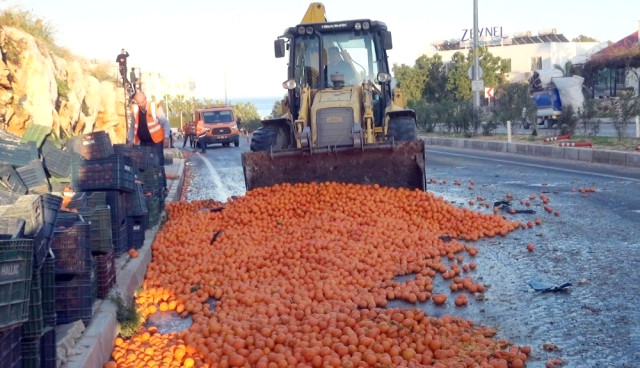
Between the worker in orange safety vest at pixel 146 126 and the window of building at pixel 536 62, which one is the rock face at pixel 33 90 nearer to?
the worker in orange safety vest at pixel 146 126

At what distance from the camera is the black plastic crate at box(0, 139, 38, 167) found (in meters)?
7.48

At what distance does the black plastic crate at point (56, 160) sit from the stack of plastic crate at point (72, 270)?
3.35 metres

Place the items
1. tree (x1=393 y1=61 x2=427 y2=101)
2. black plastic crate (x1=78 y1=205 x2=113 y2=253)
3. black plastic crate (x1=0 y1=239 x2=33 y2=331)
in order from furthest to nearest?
1. tree (x1=393 y1=61 x2=427 y2=101)
2. black plastic crate (x1=78 y1=205 x2=113 y2=253)
3. black plastic crate (x1=0 y1=239 x2=33 y2=331)

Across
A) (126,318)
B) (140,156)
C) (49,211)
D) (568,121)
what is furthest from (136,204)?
(568,121)

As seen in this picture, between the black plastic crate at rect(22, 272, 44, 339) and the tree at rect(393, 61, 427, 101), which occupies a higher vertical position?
the tree at rect(393, 61, 427, 101)

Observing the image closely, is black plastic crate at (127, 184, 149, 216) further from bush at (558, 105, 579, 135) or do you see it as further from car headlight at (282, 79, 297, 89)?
bush at (558, 105, 579, 135)

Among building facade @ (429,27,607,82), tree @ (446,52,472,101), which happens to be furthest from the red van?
building facade @ (429,27,607,82)

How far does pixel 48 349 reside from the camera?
13.6 ft

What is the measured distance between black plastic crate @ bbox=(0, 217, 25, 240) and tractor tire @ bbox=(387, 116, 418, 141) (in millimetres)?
8083

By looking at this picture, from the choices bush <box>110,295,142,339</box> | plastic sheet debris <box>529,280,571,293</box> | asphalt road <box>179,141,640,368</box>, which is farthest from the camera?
plastic sheet debris <box>529,280,571,293</box>

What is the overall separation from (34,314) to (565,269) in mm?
4946

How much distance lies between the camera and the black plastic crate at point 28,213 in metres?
4.07

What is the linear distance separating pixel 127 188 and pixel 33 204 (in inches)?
135

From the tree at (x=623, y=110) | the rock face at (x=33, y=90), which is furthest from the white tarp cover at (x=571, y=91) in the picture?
the rock face at (x=33, y=90)
